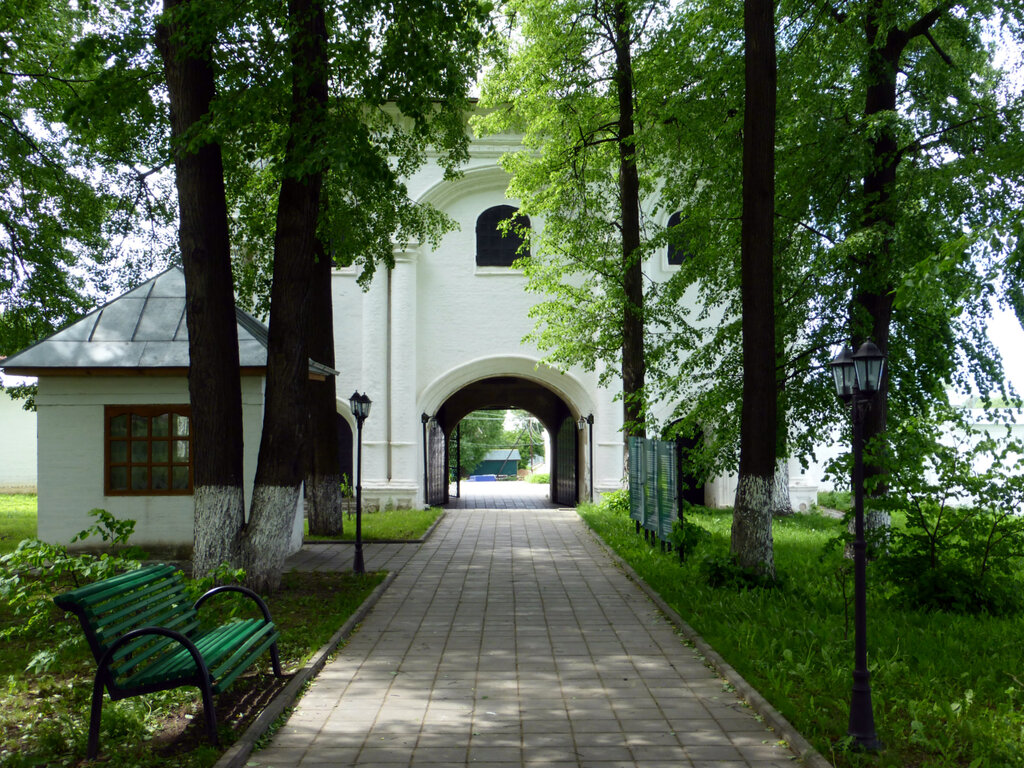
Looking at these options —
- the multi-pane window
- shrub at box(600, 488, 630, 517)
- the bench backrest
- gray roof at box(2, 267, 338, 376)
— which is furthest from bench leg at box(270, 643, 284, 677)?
shrub at box(600, 488, 630, 517)

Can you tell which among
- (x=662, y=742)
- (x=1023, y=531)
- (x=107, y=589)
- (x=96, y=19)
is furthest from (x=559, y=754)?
(x=96, y=19)

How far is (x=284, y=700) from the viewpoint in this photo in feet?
19.7

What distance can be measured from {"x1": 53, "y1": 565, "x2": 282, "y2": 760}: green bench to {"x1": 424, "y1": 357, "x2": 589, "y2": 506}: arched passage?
16.5 meters

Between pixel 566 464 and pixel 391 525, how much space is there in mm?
9991

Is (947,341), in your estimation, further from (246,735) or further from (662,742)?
(246,735)

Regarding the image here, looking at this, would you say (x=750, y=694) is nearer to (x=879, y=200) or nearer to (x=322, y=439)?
(x=879, y=200)

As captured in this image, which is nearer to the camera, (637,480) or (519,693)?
(519,693)

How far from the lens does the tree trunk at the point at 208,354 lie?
959cm

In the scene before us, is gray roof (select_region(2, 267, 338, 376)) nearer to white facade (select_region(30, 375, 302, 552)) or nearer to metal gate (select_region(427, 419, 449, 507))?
white facade (select_region(30, 375, 302, 552))

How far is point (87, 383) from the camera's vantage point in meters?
13.5

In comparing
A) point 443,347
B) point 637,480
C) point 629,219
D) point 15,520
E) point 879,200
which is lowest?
point 15,520

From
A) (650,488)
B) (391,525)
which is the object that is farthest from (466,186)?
(650,488)

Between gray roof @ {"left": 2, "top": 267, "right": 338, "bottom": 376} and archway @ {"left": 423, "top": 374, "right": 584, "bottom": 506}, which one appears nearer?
gray roof @ {"left": 2, "top": 267, "right": 338, "bottom": 376}

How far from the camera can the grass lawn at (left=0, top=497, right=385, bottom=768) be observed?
509 centimetres
